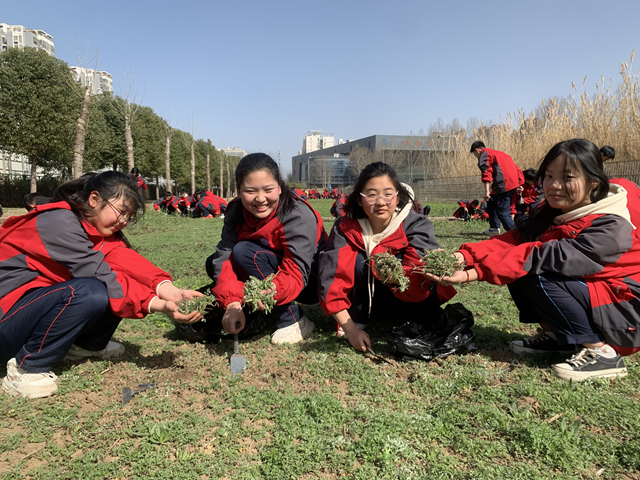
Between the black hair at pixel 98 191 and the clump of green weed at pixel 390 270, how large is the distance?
1.63 meters

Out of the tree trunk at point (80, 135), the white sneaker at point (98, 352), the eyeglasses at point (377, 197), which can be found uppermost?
the tree trunk at point (80, 135)

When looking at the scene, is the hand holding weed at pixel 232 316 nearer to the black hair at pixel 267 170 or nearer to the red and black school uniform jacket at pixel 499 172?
the black hair at pixel 267 170

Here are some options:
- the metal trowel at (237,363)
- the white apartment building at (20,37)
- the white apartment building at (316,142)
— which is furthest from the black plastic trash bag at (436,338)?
the white apartment building at (316,142)

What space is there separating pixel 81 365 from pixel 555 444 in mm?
2867

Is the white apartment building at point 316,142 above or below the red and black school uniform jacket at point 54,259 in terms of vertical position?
above

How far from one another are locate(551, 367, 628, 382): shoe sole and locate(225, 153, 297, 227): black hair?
→ 82.6 inches

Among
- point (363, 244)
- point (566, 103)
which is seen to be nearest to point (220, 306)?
point (363, 244)

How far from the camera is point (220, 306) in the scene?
3.05 metres

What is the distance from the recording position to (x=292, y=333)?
3.30m

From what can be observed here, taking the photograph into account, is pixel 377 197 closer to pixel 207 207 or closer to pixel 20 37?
pixel 207 207

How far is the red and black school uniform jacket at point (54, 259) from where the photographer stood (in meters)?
2.51

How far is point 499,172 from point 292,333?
21.9ft

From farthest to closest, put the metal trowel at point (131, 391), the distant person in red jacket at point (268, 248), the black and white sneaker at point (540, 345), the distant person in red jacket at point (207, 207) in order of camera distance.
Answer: the distant person in red jacket at point (207, 207), the distant person in red jacket at point (268, 248), the black and white sneaker at point (540, 345), the metal trowel at point (131, 391)

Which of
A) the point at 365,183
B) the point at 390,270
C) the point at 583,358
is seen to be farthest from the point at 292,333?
the point at 583,358
